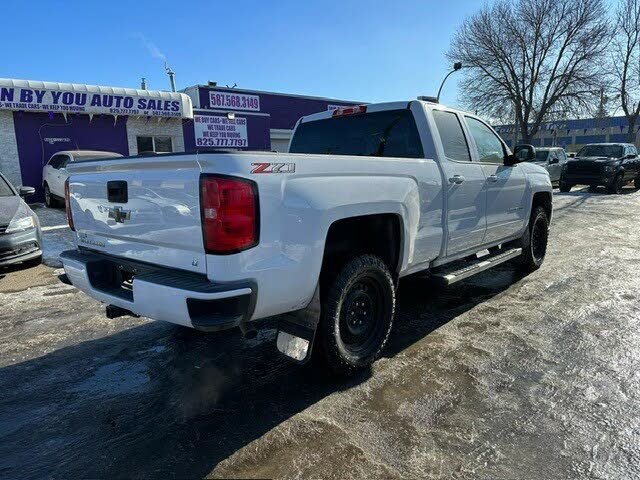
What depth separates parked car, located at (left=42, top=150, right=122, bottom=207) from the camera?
12.6 m

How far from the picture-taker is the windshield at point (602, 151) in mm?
19000

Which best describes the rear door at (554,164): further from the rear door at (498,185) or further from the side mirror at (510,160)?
the side mirror at (510,160)

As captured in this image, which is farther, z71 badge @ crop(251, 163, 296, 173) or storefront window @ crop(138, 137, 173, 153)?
storefront window @ crop(138, 137, 173, 153)

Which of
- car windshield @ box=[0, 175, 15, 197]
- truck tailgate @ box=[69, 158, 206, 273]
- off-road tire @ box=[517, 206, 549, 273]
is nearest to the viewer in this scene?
truck tailgate @ box=[69, 158, 206, 273]

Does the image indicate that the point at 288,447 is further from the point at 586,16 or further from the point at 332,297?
the point at 586,16

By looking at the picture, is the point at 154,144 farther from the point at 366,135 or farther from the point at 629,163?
the point at 629,163

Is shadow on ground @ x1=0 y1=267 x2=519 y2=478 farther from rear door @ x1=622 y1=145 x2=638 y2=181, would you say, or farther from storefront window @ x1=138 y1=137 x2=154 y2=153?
rear door @ x1=622 y1=145 x2=638 y2=181

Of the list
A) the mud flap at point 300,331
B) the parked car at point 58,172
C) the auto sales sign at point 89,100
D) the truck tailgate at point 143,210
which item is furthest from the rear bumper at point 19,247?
the auto sales sign at point 89,100

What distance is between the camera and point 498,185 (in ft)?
16.3

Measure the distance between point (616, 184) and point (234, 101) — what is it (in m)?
17.1

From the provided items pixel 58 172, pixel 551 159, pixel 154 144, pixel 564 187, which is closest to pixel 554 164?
pixel 551 159

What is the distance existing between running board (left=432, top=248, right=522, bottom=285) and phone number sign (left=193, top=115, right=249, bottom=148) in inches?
634

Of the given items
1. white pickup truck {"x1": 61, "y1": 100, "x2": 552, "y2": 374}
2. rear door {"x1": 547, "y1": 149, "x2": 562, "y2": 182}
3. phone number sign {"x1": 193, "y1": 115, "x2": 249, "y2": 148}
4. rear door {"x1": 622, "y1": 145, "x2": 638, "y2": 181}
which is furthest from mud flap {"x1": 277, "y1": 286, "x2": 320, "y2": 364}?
rear door {"x1": 622, "y1": 145, "x2": 638, "y2": 181}

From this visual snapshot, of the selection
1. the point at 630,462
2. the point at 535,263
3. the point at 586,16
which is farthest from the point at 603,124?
the point at 630,462
